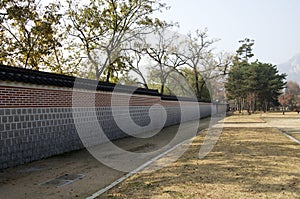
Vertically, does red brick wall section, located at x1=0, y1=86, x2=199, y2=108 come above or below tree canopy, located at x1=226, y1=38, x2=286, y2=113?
below

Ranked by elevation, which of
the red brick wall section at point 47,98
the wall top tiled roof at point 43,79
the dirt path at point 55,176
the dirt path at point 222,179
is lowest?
the dirt path at point 55,176

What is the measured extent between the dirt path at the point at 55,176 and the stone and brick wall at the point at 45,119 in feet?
1.22

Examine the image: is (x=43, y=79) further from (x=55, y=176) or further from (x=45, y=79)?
(x=55, y=176)

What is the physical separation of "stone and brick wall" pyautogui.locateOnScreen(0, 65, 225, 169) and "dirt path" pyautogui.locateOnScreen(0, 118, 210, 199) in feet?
1.22

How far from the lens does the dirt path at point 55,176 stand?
474 cm

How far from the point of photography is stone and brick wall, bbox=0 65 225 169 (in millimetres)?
6539

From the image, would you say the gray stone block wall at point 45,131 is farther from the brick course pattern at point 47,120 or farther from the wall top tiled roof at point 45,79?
the wall top tiled roof at point 45,79

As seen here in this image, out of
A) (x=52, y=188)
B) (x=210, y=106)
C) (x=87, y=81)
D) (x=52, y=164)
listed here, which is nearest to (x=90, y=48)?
(x=87, y=81)

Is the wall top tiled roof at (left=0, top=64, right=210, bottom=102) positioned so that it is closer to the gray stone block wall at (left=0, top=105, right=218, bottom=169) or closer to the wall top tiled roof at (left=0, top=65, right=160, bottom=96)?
the wall top tiled roof at (left=0, top=65, right=160, bottom=96)

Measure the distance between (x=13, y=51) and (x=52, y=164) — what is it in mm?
10623

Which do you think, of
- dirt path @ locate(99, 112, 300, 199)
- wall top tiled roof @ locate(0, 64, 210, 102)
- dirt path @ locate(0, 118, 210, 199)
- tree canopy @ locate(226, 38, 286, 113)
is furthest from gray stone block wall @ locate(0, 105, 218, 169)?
tree canopy @ locate(226, 38, 286, 113)

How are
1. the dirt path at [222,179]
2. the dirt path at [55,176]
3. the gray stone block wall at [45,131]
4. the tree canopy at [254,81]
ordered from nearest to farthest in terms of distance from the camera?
the dirt path at [222,179] < the dirt path at [55,176] < the gray stone block wall at [45,131] < the tree canopy at [254,81]

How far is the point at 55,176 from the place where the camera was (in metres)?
5.90

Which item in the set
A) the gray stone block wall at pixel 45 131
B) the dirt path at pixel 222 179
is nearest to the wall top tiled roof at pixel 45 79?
the gray stone block wall at pixel 45 131
